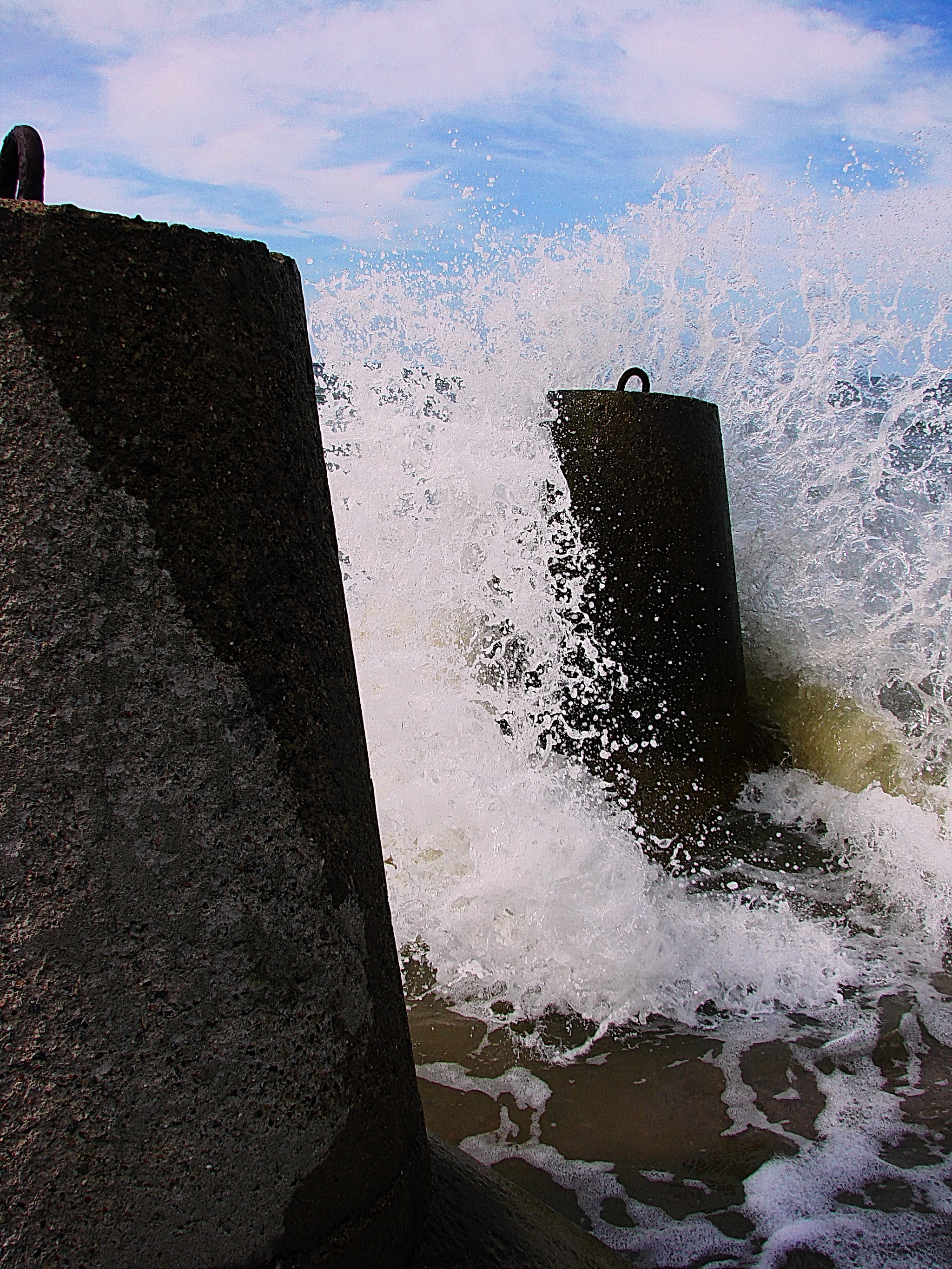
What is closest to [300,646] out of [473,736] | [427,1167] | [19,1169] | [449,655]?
[19,1169]

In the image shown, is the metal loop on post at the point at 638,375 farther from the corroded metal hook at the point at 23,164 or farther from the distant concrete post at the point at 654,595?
the corroded metal hook at the point at 23,164

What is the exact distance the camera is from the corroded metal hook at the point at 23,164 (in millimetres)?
1227

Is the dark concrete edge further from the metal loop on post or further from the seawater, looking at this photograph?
the metal loop on post

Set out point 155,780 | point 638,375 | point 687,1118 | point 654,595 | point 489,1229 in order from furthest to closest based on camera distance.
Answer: point 638,375 → point 654,595 → point 687,1118 → point 489,1229 → point 155,780

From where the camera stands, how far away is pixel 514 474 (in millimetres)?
4059

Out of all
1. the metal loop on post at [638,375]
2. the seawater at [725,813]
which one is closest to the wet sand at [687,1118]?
the seawater at [725,813]

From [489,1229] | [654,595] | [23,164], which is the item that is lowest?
[489,1229]

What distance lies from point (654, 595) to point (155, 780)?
3205 mm

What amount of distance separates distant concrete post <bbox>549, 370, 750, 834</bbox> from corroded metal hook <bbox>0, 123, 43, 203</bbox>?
2.94 m

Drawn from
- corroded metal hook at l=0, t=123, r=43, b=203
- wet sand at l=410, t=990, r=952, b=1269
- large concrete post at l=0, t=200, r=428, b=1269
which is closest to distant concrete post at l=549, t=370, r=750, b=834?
wet sand at l=410, t=990, r=952, b=1269

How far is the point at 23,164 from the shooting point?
4.03ft

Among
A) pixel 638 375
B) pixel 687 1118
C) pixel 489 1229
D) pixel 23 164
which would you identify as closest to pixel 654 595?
pixel 638 375

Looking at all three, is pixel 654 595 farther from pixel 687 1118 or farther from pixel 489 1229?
pixel 489 1229

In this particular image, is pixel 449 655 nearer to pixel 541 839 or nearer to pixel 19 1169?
pixel 541 839
